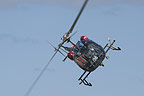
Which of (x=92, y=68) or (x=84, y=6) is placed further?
(x=92, y=68)

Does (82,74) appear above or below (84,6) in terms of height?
below

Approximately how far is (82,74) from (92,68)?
150 inches

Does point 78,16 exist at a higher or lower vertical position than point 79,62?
higher

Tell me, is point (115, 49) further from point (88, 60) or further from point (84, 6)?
point (84, 6)

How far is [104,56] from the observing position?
125188 mm

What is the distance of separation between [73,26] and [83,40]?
467 cm

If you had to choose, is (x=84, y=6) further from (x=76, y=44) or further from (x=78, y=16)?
(x=76, y=44)

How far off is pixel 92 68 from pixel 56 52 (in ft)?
20.7

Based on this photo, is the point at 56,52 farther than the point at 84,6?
Yes

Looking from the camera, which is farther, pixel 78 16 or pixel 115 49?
pixel 115 49

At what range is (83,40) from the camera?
12594 centimetres

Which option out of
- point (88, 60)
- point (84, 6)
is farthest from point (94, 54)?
point (84, 6)

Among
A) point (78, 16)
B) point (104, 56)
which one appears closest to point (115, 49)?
point (104, 56)

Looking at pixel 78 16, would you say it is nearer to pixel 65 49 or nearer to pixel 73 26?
pixel 73 26
